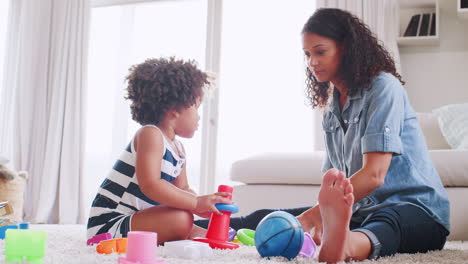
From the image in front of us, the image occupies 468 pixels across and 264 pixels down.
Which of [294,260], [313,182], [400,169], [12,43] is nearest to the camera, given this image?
[294,260]

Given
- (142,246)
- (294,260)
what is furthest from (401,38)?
(142,246)

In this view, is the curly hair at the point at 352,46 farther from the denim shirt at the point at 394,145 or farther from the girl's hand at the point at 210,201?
the girl's hand at the point at 210,201

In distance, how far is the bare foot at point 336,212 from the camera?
3.63 feet

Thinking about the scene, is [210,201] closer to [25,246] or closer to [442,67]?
[25,246]

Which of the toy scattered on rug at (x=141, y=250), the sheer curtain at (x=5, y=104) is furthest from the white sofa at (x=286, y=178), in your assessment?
the sheer curtain at (x=5, y=104)

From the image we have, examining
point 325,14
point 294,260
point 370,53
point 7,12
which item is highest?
point 7,12

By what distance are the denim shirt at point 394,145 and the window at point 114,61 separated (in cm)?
286

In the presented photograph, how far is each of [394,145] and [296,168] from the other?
944mm

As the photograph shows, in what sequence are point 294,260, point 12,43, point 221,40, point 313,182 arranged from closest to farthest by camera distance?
point 294,260 → point 313,182 → point 221,40 → point 12,43

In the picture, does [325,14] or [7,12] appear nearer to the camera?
[325,14]

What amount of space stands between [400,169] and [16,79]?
336cm

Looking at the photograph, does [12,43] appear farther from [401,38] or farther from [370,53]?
[370,53]

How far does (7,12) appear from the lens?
13.6ft

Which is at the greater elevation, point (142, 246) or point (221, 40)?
point (221, 40)
